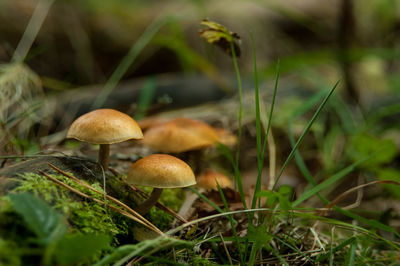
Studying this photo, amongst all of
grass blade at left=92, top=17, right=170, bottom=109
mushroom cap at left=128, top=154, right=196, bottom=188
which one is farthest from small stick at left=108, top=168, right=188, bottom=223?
grass blade at left=92, top=17, right=170, bottom=109

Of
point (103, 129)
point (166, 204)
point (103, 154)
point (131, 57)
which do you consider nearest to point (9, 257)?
point (103, 129)

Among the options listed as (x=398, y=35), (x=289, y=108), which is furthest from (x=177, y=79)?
(x=398, y=35)

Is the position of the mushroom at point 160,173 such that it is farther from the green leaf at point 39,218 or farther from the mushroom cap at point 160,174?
the green leaf at point 39,218

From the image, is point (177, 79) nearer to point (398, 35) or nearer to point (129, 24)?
point (129, 24)

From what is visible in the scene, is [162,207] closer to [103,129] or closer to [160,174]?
[160,174]

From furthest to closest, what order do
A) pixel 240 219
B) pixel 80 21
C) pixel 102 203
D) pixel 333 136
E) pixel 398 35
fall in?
pixel 398 35, pixel 80 21, pixel 333 136, pixel 240 219, pixel 102 203

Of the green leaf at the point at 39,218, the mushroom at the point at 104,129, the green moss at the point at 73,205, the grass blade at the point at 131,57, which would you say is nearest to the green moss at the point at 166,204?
the green moss at the point at 73,205

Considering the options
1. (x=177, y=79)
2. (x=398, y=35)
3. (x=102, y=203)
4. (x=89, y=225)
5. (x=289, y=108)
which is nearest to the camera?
(x=89, y=225)

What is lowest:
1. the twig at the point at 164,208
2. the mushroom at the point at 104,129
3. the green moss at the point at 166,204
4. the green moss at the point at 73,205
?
the green moss at the point at 166,204
